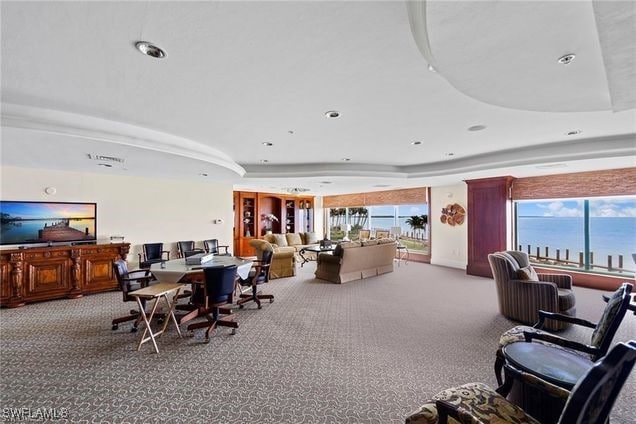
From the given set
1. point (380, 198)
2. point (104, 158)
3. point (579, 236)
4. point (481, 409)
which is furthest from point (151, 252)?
point (579, 236)

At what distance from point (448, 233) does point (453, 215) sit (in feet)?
1.96

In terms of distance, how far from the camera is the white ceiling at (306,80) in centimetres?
158

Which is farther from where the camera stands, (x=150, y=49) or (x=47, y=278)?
(x=47, y=278)

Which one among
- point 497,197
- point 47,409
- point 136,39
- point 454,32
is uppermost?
point 136,39

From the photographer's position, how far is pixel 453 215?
784cm

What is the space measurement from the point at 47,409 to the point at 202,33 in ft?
10.2

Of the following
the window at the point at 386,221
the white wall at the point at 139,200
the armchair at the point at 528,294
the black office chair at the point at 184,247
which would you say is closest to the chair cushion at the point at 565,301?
the armchair at the point at 528,294

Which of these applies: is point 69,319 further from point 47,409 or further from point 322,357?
point 322,357

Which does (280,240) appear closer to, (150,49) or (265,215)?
(265,215)

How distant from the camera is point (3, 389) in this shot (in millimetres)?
2367

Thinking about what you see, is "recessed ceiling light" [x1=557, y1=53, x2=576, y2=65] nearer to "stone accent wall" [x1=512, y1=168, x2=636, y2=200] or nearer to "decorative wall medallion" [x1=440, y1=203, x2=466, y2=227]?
"stone accent wall" [x1=512, y1=168, x2=636, y2=200]

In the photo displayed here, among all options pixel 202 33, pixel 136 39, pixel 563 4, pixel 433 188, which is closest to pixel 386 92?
pixel 563 4

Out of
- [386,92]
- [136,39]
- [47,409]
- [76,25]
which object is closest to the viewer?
[76,25]

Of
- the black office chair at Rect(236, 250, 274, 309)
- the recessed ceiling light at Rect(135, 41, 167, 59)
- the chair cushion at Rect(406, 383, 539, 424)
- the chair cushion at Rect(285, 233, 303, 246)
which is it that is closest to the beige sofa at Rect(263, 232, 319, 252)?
the chair cushion at Rect(285, 233, 303, 246)
